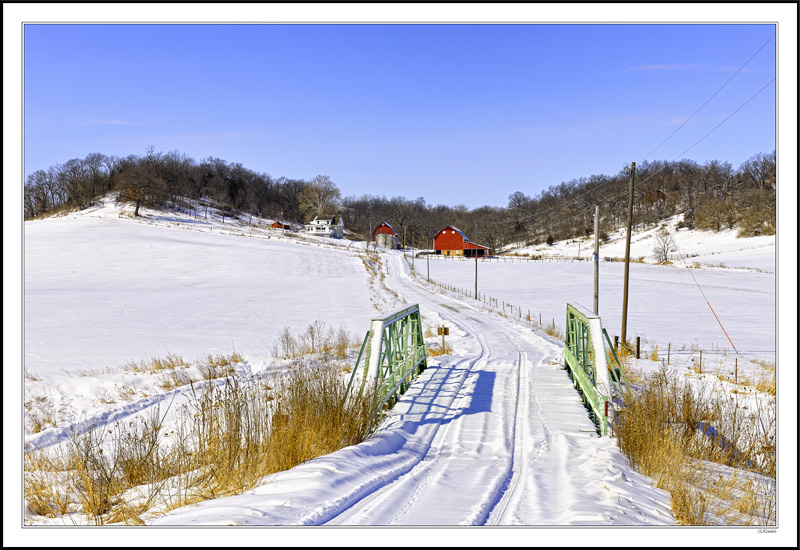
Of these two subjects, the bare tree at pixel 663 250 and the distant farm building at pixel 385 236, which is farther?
the distant farm building at pixel 385 236

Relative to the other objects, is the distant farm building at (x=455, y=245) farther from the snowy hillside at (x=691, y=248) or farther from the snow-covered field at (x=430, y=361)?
the snow-covered field at (x=430, y=361)

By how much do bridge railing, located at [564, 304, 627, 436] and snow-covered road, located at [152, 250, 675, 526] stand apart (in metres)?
0.34

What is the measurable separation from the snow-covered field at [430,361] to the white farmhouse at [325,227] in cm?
5361

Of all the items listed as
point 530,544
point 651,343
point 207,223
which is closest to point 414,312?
point 530,544

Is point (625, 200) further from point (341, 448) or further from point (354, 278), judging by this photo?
point (341, 448)

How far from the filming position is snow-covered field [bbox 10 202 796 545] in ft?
15.4

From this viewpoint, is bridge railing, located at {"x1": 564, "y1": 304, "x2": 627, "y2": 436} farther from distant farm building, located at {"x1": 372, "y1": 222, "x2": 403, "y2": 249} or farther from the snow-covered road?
distant farm building, located at {"x1": 372, "y1": 222, "x2": 403, "y2": 249}

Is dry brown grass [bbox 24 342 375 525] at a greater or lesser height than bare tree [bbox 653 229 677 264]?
lesser

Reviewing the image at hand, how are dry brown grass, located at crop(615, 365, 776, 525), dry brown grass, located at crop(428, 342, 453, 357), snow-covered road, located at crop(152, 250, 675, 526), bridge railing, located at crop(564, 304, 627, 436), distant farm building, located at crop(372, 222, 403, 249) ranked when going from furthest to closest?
distant farm building, located at crop(372, 222, 403, 249), dry brown grass, located at crop(428, 342, 453, 357), bridge railing, located at crop(564, 304, 627, 436), dry brown grass, located at crop(615, 365, 776, 525), snow-covered road, located at crop(152, 250, 675, 526)

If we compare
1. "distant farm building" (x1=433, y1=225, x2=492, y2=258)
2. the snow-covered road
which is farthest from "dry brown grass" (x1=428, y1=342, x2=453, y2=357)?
"distant farm building" (x1=433, y1=225, x2=492, y2=258)

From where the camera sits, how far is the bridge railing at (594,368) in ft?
26.4

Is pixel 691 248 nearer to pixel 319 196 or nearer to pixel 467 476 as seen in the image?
pixel 319 196

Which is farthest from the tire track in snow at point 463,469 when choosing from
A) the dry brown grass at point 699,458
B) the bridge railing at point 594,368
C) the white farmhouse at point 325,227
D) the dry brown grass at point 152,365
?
the white farmhouse at point 325,227

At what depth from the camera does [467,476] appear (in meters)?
5.76
